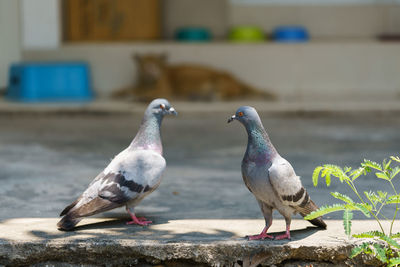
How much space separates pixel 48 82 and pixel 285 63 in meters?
3.48

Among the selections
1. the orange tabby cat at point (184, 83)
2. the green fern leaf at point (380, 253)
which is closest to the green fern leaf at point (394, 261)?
the green fern leaf at point (380, 253)

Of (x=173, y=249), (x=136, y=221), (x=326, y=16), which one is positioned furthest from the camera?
(x=326, y=16)

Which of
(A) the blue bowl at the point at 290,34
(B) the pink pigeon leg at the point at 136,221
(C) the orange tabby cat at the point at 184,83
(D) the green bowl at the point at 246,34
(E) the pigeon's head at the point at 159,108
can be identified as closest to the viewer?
(B) the pink pigeon leg at the point at 136,221

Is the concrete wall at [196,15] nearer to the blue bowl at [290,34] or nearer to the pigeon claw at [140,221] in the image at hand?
the blue bowl at [290,34]

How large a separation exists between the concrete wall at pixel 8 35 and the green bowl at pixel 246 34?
10.8ft

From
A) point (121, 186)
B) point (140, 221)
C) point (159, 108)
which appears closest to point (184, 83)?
point (159, 108)

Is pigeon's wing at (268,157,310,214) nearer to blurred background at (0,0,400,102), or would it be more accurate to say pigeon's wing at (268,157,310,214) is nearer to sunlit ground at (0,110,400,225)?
sunlit ground at (0,110,400,225)

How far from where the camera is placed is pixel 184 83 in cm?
1018

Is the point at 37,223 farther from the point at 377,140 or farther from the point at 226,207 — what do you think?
the point at 377,140

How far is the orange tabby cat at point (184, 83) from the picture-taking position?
9992 mm

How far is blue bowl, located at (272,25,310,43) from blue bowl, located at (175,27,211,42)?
111cm

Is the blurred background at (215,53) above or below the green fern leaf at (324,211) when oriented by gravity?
above

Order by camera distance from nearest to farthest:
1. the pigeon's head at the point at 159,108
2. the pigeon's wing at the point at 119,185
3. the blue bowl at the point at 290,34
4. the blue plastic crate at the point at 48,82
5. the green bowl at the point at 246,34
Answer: the pigeon's wing at the point at 119,185, the pigeon's head at the point at 159,108, the blue plastic crate at the point at 48,82, the blue bowl at the point at 290,34, the green bowl at the point at 246,34

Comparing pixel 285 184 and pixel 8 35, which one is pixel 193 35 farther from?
pixel 285 184
